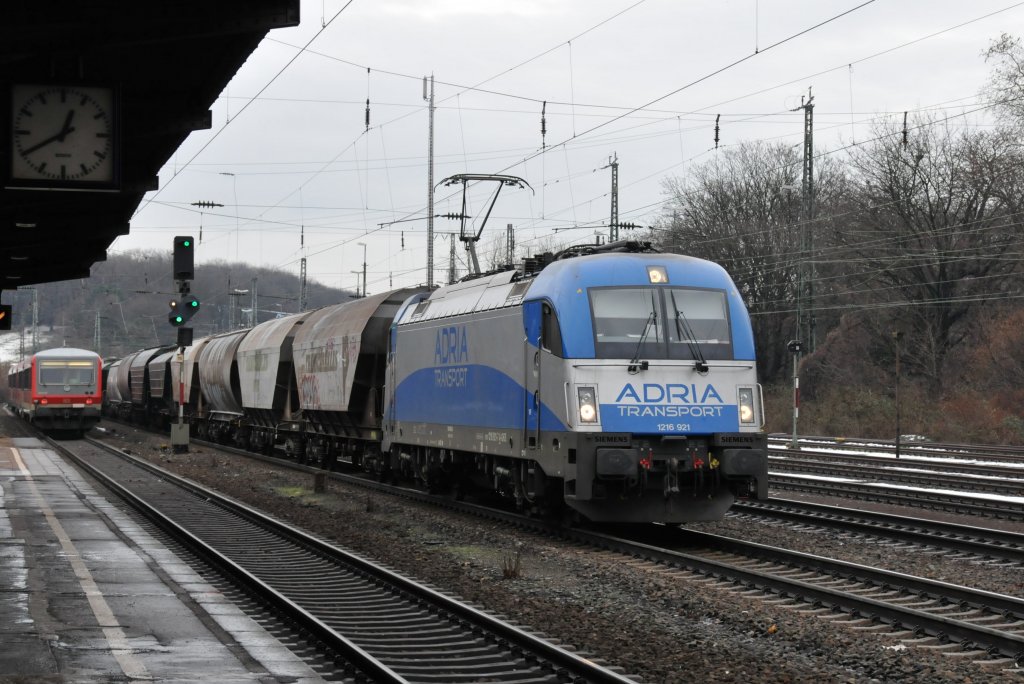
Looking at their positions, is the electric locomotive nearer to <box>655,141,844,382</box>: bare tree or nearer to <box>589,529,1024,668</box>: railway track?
<box>589,529,1024,668</box>: railway track

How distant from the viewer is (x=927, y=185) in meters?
46.7

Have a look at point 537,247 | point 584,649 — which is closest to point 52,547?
point 584,649

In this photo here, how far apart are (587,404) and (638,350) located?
947 mm

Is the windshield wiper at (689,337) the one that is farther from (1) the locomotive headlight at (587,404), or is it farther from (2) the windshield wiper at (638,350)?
(1) the locomotive headlight at (587,404)

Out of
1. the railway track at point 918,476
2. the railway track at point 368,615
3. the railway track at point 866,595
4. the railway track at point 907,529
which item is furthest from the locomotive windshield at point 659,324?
the railway track at point 918,476

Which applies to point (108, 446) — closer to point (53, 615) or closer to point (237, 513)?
point (237, 513)

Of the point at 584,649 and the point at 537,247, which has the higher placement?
the point at 537,247

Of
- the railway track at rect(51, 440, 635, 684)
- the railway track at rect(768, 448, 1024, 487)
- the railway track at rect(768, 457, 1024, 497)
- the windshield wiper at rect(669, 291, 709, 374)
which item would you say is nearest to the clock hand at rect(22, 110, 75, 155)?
the railway track at rect(51, 440, 635, 684)

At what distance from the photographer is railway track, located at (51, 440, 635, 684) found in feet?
27.2

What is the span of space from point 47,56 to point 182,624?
4683 mm

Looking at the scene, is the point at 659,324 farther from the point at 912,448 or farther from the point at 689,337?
the point at 912,448

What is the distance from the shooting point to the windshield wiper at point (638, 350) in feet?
46.9

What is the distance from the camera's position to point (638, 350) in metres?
14.4

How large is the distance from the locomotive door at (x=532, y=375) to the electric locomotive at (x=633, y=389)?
1.0 inches
